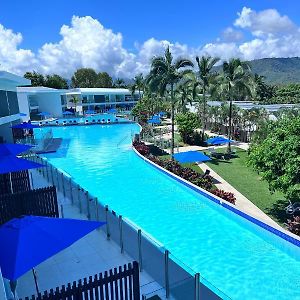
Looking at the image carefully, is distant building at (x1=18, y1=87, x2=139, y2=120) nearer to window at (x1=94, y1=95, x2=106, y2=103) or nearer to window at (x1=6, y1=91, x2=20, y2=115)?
window at (x1=94, y1=95, x2=106, y2=103)

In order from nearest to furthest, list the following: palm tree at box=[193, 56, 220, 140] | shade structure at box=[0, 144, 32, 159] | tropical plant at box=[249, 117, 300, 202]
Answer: tropical plant at box=[249, 117, 300, 202]
shade structure at box=[0, 144, 32, 159]
palm tree at box=[193, 56, 220, 140]

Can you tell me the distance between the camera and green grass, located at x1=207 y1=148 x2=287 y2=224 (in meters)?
15.6

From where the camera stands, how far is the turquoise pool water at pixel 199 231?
35.5 ft

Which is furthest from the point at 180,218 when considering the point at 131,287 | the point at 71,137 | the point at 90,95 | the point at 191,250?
the point at 90,95

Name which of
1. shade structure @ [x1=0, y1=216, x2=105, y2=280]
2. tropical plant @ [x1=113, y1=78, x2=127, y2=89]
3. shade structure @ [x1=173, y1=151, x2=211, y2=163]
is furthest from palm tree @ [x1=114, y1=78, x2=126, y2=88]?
shade structure @ [x1=0, y1=216, x2=105, y2=280]

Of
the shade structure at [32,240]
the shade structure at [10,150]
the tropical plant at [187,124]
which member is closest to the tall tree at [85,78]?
the tropical plant at [187,124]

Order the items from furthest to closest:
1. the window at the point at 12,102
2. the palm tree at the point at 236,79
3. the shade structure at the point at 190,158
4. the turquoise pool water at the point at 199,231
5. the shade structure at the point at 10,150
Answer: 1. the window at the point at 12,102
2. the palm tree at the point at 236,79
3. the shade structure at the point at 190,158
4. the shade structure at the point at 10,150
5. the turquoise pool water at the point at 199,231

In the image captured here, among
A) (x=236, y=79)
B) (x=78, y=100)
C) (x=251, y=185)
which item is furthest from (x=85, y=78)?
(x=251, y=185)

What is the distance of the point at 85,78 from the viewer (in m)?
124

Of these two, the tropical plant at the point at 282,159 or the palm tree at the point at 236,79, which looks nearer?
the tropical plant at the point at 282,159

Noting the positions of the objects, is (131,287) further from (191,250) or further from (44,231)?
(191,250)

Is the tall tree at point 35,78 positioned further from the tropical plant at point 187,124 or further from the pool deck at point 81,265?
the pool deck at point 81,265

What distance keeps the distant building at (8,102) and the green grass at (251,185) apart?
673 inches

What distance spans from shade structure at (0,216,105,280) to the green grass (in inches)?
392
